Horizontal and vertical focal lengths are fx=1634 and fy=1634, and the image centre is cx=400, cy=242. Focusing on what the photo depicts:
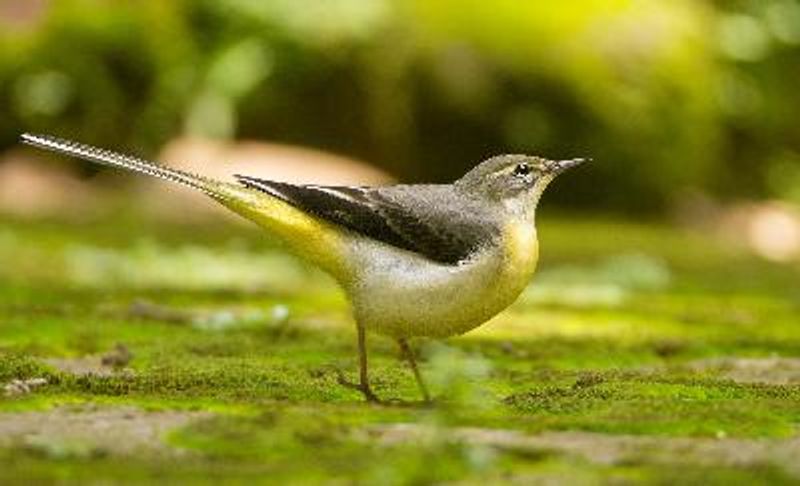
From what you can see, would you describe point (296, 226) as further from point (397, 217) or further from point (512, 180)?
point (512, 180)

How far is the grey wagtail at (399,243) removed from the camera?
492 centimetres

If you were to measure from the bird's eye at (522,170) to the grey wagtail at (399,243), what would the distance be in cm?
21

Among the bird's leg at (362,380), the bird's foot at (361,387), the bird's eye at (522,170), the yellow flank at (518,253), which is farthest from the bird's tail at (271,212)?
the bird's eye at (522,170)

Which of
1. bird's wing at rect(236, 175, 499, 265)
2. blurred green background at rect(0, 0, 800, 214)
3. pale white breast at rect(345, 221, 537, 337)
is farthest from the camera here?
blurred green background at rect(0, 0, 800, 214)

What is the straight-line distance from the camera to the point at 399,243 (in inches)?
198

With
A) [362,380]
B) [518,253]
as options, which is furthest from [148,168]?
[518,253]

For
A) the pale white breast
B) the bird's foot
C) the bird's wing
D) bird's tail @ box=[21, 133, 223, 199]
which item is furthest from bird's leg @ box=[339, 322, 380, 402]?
bird's tail @ box=[21, 133, 223, 199]

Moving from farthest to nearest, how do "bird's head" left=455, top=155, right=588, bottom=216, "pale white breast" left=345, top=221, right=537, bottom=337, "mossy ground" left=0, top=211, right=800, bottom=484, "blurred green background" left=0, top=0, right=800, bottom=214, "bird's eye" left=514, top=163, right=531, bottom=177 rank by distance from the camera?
1. "blurred green background" left=0, top=0, right=800, bottom=214
2. "bird's eye" left=514, top=163, right=531, bottom=177
3. "bird's head" left=455, top=155, right=588, bottom=216
4. "pale white breast" left=345, top=221, right=537, bottom=337
5. "mossy ground" left=0, top=211, right=800, bottom=484

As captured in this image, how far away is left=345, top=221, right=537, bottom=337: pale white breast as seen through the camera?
16.1ft

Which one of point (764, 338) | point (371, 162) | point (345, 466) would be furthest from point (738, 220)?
Result: point (345, 466)

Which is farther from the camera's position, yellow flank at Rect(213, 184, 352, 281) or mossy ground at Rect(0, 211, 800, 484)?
yellow flank at Rect(213, 184, 352, 281)

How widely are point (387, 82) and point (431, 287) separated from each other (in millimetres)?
9843

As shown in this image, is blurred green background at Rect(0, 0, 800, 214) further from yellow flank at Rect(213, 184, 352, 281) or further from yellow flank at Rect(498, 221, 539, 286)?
yellow flank at Rect(498, 221, 539, 286)

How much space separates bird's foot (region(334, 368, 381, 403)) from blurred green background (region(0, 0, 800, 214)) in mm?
8792
